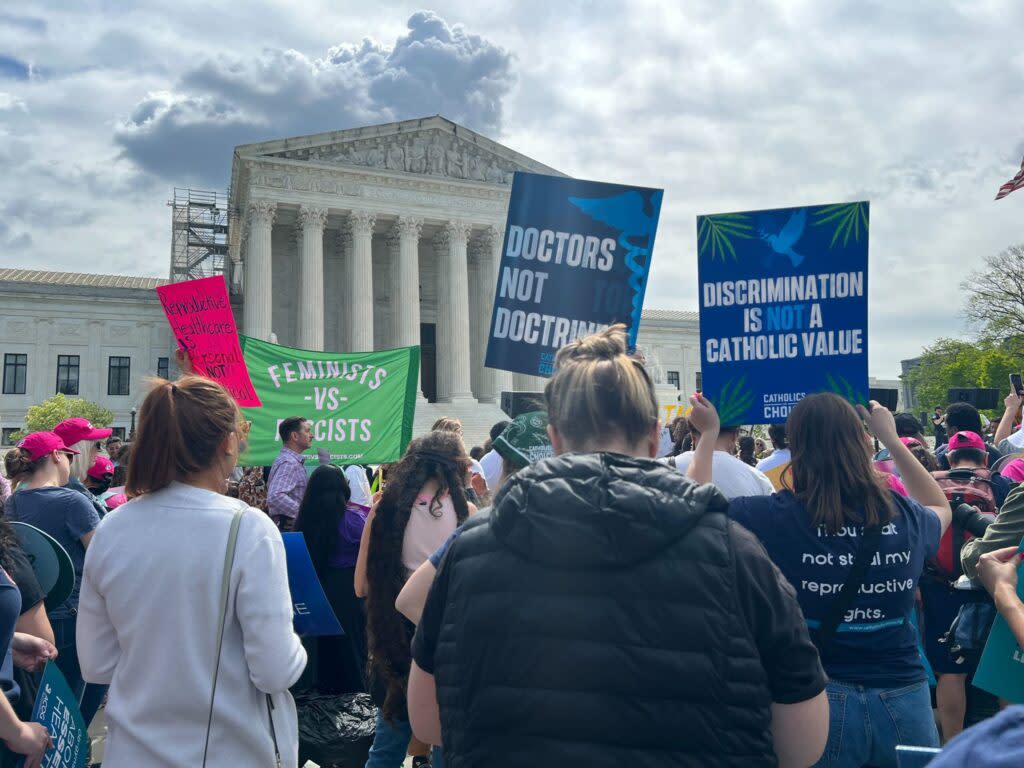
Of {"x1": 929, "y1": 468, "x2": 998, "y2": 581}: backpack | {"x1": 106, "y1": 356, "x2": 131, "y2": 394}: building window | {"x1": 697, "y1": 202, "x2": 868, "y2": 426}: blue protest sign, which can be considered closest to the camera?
{"x1": 929, "y1": 468, "x2": 998, "y2": 581}: backpack

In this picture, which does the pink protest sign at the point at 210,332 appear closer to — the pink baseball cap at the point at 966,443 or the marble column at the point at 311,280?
the pink baseball cap at the point at 966,443

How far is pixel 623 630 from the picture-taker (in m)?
1.73

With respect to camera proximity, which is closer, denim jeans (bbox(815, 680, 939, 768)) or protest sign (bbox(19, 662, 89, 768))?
denim jeans (bbox(815, 680, 939, 768))

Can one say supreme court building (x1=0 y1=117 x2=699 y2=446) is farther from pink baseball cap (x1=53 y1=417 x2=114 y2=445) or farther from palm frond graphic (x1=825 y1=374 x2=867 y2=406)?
palm frond graphic (x1=825 y1=374 x2=867 y2=406)

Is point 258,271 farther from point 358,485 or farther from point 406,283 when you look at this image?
point 358,485

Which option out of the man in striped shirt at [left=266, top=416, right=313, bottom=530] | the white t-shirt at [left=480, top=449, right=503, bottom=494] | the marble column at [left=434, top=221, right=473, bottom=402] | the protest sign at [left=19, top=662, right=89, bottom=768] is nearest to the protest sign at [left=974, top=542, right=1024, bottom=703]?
the protest sign at [left=19, top=662, right=89, bottom=768]

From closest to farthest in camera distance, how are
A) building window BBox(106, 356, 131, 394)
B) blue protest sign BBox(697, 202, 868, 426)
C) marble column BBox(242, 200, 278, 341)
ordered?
blue protest sign BBox(697, 202, 868, 426) → marble column BBox(242, 200, 278, 341) → building window BBox(106, 356, 131, 394)

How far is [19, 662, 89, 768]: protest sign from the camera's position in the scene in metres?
2.84

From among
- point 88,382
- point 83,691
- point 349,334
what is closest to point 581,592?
point 83,691

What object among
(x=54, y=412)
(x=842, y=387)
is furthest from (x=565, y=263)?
(x=54, y=412)

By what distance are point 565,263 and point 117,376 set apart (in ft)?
157

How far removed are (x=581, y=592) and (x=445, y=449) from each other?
2444mm

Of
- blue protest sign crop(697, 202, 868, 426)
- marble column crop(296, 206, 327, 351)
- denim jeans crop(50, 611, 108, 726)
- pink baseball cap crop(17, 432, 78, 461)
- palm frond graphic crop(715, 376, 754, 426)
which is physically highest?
marble column crop(296, 206, 327, 351)

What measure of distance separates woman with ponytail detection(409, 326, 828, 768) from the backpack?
9.50ft
